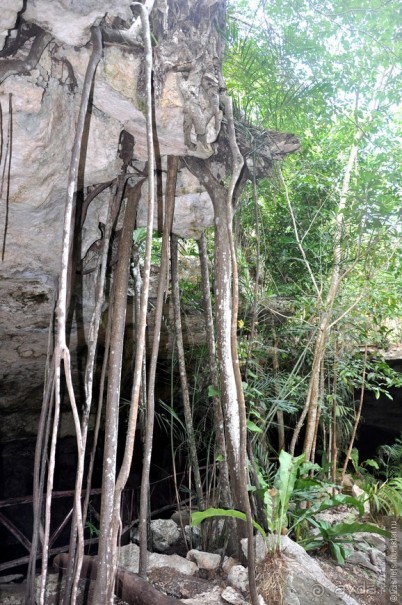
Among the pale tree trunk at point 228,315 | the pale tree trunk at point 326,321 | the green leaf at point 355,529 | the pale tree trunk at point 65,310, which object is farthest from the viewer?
the pale tree trunk at point 326,321

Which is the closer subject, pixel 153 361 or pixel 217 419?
pixel 153 361

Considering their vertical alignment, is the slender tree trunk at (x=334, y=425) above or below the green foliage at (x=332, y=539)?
above

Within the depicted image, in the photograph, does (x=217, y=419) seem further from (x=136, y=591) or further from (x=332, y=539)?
(x=332, y=539)

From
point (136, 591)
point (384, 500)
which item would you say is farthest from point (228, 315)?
point (384, 500)

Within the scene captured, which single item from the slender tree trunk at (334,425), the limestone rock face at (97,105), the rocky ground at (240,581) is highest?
the limestone rock face at (97,105)

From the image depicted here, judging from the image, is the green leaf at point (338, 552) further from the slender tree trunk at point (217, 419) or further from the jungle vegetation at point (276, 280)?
the slender tree trunk at point (217, 419)

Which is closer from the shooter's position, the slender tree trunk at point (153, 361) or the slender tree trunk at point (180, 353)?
the slender tree trunk at point (153, 361)

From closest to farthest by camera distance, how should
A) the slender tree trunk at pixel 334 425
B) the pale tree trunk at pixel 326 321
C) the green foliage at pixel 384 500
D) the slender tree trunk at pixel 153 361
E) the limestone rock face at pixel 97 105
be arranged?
1. the limestone rock face at pixel 97 105
2. the slender tree trunk at pixel 153 361
3. the pale tree trunk at pixel 326 321
4. the green foliage at pixel 384 500
5. the slender tree trunk at pixel 334 425

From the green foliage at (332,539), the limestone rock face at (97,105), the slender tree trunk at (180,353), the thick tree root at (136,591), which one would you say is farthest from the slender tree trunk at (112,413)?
the green foliage at (332,539)

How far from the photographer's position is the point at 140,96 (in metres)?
1.95

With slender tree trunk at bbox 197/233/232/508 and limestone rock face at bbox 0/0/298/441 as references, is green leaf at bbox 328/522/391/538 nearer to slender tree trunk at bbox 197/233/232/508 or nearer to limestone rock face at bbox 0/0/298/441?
slender tree trunk at bbox 197/233/232/508

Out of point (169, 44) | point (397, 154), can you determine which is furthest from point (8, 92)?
point (397, 154)

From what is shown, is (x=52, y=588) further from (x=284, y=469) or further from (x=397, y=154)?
(x=397, y=154)

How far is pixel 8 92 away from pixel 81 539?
175cm
